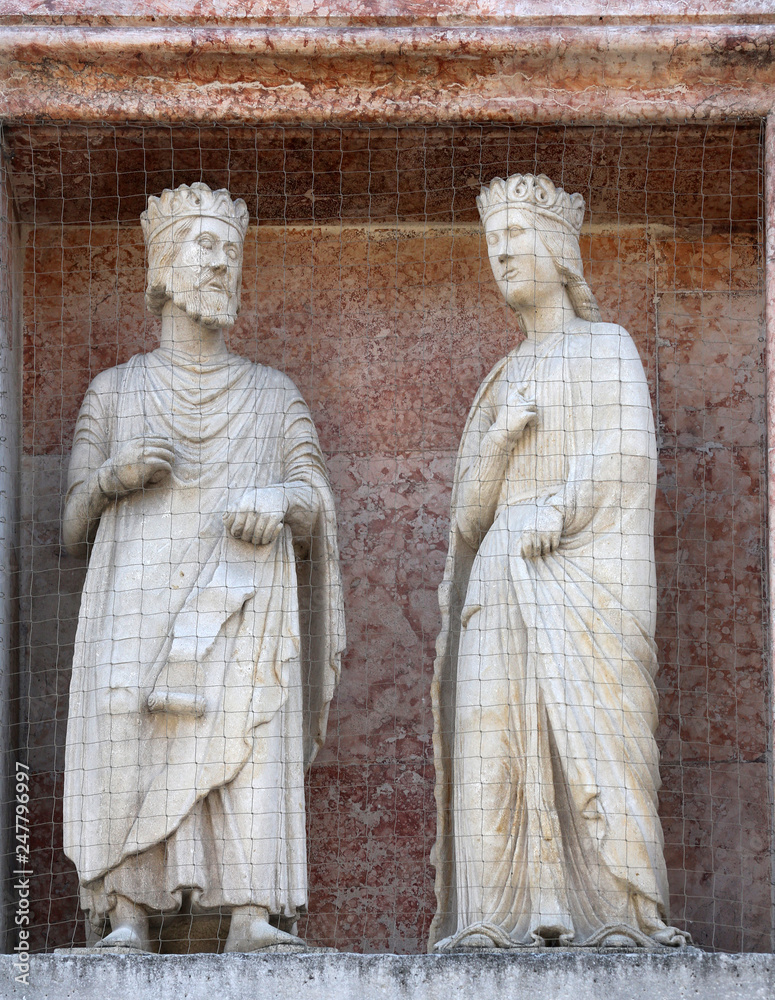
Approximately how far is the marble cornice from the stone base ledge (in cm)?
268

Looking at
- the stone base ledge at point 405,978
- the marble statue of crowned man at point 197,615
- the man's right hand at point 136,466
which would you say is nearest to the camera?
the stone base ledge at point 405,978

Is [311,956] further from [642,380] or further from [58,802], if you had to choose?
[642,380]

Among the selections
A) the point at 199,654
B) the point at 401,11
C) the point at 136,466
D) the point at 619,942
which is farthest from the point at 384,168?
the point at 619,942

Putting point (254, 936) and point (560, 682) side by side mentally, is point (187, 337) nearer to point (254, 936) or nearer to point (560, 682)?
point (560, 682)

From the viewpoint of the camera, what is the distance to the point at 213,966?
20.8ft

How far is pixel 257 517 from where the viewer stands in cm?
698

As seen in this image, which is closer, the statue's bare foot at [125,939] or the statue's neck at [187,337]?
the statue's bare foot at [125,939]

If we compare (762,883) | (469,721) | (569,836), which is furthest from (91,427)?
(762,883)

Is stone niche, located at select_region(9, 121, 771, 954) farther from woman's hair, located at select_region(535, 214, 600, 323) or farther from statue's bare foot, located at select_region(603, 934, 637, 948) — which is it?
statue's bare foot, located at select_region(603, 934, 637, 948)

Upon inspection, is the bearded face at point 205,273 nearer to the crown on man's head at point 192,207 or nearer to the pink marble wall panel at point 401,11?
the crown on man's head at point 192,207

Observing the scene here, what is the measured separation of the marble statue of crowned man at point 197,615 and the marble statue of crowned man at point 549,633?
47 cm

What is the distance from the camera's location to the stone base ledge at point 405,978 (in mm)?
6281

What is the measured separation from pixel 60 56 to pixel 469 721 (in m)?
2.44

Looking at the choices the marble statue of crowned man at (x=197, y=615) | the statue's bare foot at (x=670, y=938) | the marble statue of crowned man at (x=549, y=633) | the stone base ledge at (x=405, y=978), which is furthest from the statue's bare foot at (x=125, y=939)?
the statue's bare foot at (x=670, y=938)
